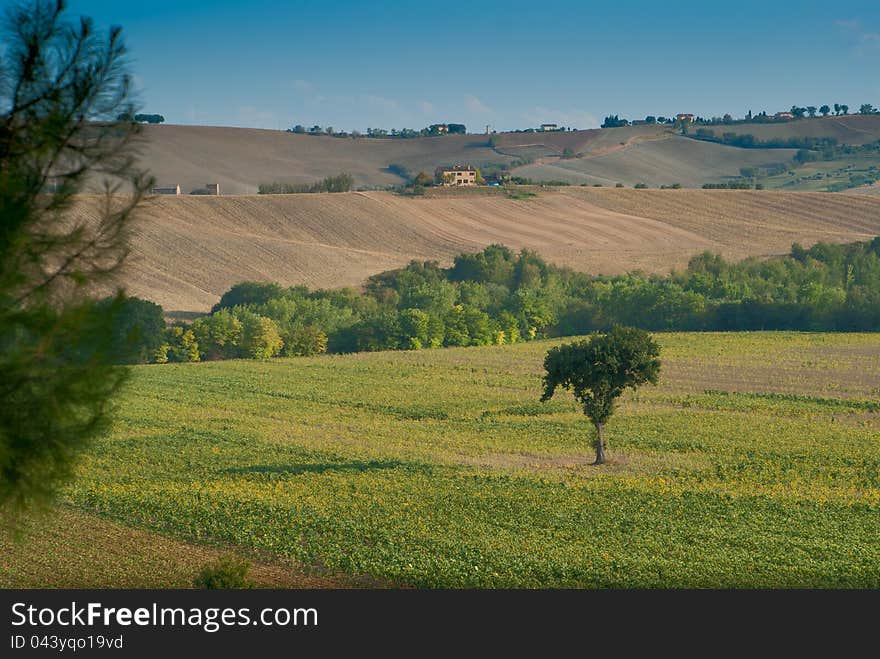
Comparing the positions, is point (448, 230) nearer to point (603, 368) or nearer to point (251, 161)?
point (251, 161)

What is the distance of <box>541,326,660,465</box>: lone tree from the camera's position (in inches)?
1722

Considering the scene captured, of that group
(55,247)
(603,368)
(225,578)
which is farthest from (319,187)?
(55,247)

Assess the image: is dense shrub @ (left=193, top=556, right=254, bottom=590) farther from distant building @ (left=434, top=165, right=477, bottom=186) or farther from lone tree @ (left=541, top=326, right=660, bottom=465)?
distant building @ (left=434, top=165, right=477, bottom=186)

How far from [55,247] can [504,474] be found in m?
28.9

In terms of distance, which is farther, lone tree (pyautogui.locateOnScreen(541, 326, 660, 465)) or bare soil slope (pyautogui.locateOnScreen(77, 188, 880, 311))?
bare soil slope (pyautogui.locateOnScreen(77, 188, 880, 311))

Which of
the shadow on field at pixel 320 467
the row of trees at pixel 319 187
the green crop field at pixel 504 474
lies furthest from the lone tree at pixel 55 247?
A: the row of trees at pixel 319 187

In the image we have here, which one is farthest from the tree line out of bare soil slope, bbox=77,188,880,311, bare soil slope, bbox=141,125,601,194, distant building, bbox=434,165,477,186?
bare soil slope, bbox=141,125,601,194

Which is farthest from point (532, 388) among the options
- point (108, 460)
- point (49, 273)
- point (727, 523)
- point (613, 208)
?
point (613, 208)

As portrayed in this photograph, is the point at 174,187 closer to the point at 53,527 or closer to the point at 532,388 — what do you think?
the point at 532,388

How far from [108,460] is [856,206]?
125 m

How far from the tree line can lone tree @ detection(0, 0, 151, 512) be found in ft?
200

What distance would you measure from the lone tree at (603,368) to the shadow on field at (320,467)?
670cm

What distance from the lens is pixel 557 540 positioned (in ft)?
96.1

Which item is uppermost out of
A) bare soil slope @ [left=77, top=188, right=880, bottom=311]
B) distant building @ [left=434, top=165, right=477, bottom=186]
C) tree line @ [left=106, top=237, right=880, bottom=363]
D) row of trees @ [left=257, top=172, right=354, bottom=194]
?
distant building @ [left=434, top=165, right=477, bottom=186]
